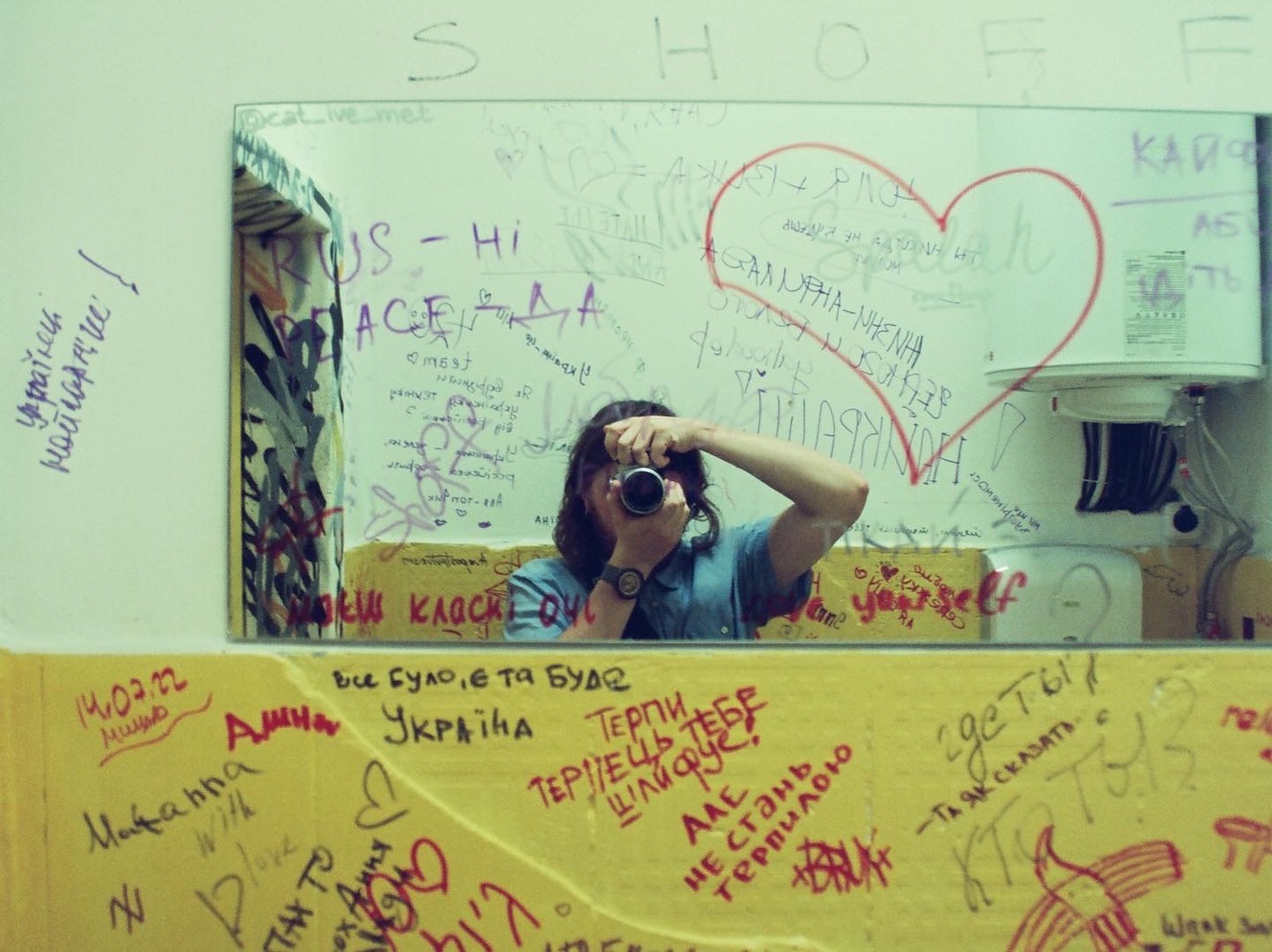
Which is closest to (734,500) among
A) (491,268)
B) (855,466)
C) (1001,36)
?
(855,466)

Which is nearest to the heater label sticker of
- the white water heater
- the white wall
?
the white water heater

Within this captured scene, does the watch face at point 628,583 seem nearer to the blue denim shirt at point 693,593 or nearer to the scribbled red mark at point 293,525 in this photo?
the blue denim shirt at point 693,593

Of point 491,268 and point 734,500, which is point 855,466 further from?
point 491,268

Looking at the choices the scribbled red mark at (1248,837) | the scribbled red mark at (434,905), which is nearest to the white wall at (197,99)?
the scribbled red mark at (434,905)

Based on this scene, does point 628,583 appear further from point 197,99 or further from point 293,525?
point 197,99

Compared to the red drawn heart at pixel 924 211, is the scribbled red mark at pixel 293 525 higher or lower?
lower

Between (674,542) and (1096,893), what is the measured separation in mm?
978

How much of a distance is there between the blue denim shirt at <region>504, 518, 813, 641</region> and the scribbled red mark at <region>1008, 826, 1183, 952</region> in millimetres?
657

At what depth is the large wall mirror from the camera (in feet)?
6.01

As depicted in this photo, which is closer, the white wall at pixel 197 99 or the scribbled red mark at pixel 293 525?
the white wall at pixel 197 99

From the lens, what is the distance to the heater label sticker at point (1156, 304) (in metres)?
1.89

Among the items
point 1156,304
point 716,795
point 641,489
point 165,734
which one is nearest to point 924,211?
point 1156,304

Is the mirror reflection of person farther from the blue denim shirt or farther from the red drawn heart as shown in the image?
the red drawn heart

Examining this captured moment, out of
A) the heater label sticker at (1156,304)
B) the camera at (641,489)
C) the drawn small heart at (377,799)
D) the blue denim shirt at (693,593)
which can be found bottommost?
the drawn small heart at (377,799)
